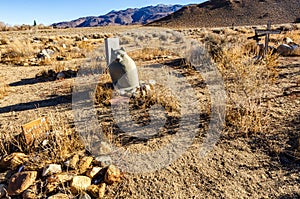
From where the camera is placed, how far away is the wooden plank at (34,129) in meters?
3.66

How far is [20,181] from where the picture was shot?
2.95m

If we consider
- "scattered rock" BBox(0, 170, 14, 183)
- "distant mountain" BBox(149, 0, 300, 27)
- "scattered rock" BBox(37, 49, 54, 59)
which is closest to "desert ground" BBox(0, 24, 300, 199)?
"scattered rock" BBox(0, 170, 14, 183)

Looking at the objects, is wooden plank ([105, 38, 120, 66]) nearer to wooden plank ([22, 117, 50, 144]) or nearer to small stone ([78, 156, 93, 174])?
wooden plank ([22, 117, 50, 144])

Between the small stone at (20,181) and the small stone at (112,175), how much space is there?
834 millimetres

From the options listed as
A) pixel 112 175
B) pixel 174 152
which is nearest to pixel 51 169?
pixel 112 175

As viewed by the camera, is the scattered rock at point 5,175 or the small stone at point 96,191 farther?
the scattered rock at point 5,175

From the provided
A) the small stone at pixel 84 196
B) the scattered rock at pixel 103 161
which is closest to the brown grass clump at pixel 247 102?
the scattered rock at pixel 103 161

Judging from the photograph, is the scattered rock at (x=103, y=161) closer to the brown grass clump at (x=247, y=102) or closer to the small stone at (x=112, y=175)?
the small stone at (x=112, y=175)

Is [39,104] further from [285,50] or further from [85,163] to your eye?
[285,50]

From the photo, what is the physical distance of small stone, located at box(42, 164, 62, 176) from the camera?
3.07 meters

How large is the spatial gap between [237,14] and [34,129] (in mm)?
62391

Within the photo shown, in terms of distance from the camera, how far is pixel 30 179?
2969mm

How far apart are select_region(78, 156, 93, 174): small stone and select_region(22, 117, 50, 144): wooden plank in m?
0.96

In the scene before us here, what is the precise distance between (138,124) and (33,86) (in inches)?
171
